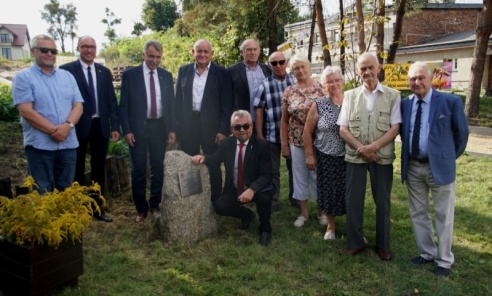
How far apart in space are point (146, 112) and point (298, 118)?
5.87 feet

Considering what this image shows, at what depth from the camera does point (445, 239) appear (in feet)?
12.7

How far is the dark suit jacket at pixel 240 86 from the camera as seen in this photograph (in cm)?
548

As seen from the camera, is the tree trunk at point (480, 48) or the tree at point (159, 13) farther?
the tree at point (159, 13)

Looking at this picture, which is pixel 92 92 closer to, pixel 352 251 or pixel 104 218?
pixel 104 218

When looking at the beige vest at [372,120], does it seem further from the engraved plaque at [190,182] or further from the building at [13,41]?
the building at [13,41]

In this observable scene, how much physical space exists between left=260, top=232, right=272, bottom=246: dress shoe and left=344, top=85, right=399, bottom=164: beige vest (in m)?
1.30

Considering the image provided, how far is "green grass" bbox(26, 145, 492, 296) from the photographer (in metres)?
3.68

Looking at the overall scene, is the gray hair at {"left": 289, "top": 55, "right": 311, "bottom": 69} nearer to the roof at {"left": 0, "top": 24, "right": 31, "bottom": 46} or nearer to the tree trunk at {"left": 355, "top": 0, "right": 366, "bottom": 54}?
the tree trunk at {"left": 355, "top": 0, "right": 366, "bottom": 54}

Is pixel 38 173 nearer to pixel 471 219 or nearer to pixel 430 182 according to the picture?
pixel 430 182

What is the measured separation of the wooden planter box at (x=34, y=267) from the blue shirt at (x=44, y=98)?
1.16 metres

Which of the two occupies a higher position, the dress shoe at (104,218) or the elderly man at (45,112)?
the elderly man at (45,112)

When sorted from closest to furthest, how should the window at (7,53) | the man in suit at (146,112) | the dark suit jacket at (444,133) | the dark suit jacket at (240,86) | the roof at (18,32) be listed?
the dark suit jacket at (444,133) → the man in suit at (146,112) → the dark suit jacket at (240,86) → the window at (7,53) → the roof at (18,32)

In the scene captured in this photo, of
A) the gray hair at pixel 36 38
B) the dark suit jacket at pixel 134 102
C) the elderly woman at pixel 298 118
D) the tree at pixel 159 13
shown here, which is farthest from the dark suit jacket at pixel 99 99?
the tree at pixel 159 13

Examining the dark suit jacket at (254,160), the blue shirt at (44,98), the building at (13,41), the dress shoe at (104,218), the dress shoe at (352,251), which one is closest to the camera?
the blue shirt at (44,98)
